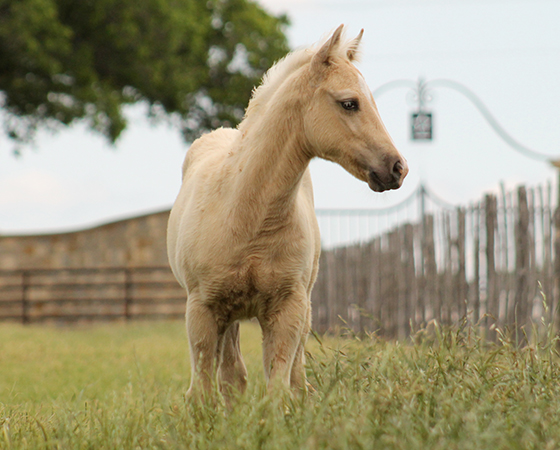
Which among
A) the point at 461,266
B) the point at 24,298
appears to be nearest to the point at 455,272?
the point at 461,266

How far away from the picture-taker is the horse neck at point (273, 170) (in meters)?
3.47

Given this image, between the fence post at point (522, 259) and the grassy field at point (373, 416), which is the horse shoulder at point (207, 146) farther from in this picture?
the fence post at point (522, 259)

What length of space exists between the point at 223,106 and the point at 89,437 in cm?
1981

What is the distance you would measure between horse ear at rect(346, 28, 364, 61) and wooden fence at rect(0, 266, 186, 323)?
45.7 ft

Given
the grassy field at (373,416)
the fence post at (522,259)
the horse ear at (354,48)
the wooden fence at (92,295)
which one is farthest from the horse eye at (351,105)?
the wooden fence at (92,295)

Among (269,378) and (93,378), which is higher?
(269,378)

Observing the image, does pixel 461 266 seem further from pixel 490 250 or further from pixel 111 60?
pixel 111 60

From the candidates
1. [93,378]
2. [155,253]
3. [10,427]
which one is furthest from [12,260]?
[10,427]

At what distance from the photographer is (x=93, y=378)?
7.09 meters

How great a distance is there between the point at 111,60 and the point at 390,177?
17.5 metres

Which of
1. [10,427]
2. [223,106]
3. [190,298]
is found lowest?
[10,427]

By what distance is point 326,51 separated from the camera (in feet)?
11.1

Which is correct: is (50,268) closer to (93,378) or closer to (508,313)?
(93,378)

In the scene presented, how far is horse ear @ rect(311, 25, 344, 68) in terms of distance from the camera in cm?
336
